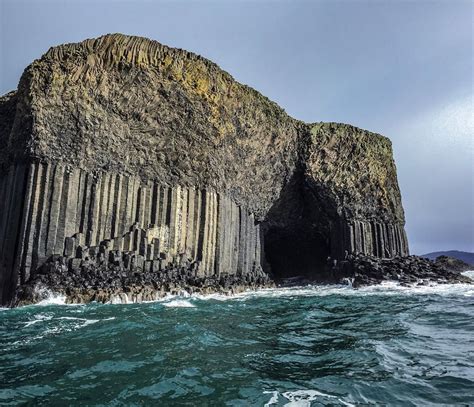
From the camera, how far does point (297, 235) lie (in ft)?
118

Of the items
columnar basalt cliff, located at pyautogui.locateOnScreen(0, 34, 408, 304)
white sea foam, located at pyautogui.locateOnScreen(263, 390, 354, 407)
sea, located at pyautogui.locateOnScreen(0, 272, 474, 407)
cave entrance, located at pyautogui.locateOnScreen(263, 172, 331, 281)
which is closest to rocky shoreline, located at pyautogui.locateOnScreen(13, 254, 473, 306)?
columnar basalt cliff, located at pyautogui.locateOnScreen(0, 34, 408, 304)

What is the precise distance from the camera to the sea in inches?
205

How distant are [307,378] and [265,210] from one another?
966 inches

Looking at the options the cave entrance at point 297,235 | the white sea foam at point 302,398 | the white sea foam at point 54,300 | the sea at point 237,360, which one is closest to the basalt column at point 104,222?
the white sea foam at point 54,300

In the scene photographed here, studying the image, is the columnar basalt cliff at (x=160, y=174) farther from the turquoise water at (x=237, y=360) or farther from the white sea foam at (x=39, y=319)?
the turquoise water at (x=237, y=360)

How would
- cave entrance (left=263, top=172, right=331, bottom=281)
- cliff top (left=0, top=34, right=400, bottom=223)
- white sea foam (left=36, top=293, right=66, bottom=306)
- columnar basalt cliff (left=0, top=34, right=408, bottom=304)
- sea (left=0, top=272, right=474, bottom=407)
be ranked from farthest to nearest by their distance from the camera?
cave entrance (left=263, top=172, right=331, bottom=281) → cliff top (left=0, top=34, right=400, bottom=223) → columnar basalt cliff (left=0, top=34, right=408, bottom=304) → white sea foam (left=36, top=293, right=66, bottom=306) → sea (left=0, top=272, right=474, bottom=407)

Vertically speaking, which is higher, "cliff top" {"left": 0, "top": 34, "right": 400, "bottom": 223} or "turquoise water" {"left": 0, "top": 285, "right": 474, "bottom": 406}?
"cliff top" {"left": 0, "top": 34, "right": 400, "bottom": 223}

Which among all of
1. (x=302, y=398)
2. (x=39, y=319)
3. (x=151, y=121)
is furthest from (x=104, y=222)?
(x=302, y=398)

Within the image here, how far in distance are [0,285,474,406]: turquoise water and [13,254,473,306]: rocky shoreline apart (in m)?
4.33

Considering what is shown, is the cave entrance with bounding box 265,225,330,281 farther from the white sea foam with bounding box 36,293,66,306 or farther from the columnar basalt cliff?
the white sea foam with bounding box 36,293,66,306

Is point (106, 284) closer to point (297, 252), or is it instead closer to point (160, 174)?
point (160, 174)

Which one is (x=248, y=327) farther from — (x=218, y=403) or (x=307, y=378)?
(x=218, y=403)

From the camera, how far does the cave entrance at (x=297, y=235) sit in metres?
33.2

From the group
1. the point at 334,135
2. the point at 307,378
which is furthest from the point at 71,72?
the point at 334,135
